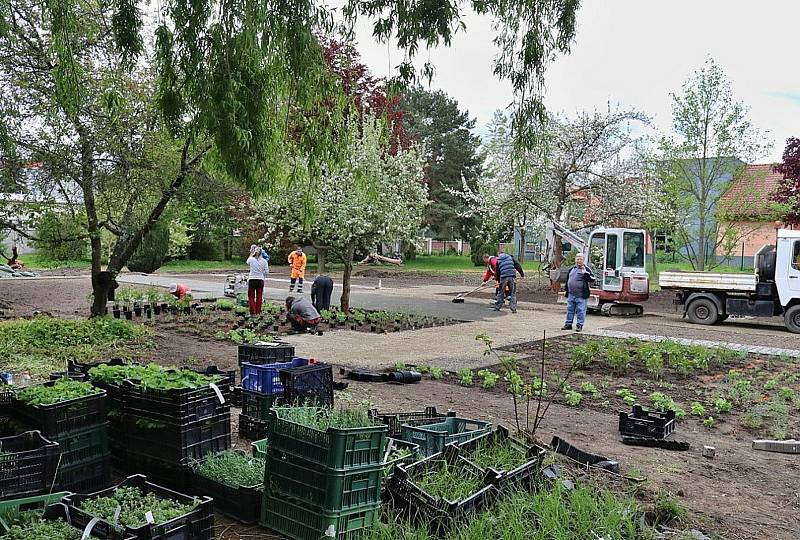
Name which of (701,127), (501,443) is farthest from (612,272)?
(501,443)

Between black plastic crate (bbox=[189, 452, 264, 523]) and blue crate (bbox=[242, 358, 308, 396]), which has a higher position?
blue crate (bbox=[242, 358, 308, 396])

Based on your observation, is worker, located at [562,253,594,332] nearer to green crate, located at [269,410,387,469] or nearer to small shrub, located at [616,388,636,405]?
small shrub, located at [616,388,636,405]

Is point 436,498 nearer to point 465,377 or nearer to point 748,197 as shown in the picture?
point 465,377

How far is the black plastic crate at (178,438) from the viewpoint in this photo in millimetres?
4883

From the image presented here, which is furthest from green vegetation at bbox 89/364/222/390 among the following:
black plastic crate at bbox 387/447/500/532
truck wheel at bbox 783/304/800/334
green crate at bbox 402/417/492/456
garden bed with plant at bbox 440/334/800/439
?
truck wheel at bbox 783/304/800/334

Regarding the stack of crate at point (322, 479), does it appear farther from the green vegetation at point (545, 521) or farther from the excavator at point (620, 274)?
the excavator at point (620, 274)

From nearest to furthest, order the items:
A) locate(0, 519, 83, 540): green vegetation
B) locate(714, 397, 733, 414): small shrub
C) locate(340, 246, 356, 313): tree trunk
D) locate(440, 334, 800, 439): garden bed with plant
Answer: locate(0, 519, 83, 540): green vegetation
locate(440, 334, 800, 439): garden bed with plant
locate(714, 397, 733, 414): small shrub
locate(340, 246, 356, 313): tree trunk

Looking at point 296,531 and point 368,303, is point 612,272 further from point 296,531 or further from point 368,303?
point 296,531

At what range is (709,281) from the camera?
18.3m

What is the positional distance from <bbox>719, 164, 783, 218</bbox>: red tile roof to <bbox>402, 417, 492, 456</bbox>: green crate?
67.4 feet

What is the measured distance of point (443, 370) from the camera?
10930 millimetres

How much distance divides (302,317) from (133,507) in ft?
35.1

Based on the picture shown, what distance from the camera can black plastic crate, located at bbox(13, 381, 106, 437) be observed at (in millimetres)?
4621

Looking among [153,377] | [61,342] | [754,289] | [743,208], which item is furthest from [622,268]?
[153,377]
